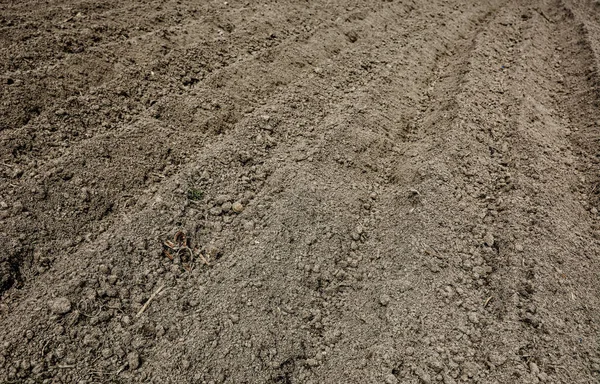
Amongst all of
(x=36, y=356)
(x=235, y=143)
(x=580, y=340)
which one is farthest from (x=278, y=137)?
(x=580, y=340)

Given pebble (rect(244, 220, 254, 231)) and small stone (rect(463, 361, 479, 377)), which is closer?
small stone (rect(463, 361, 479, 377))

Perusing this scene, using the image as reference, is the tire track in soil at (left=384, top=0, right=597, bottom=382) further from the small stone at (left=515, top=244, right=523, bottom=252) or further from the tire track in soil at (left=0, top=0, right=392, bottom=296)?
the tire track in soil at (left=0, top=0, right=392, bottom=296)

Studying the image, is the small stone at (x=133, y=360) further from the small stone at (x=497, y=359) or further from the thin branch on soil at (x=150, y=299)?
the small stone at (x=497, y=359)

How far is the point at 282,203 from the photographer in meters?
2.67

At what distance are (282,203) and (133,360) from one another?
4.03 ft

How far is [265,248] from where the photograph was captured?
8.05ft

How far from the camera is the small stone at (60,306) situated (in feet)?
6.83

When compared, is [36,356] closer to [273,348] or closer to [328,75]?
[273,348]

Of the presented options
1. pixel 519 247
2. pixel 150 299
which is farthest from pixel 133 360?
pixel 519 247

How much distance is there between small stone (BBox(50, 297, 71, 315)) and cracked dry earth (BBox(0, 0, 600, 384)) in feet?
0.14

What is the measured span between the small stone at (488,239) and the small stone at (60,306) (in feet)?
8.11

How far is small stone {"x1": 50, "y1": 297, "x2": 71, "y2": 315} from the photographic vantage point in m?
2.08

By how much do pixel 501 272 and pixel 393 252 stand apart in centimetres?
66

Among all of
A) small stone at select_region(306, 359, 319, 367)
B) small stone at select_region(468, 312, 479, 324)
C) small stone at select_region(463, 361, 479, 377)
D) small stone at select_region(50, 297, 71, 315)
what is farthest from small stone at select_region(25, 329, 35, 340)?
small stone at select_region(468, 312, 479, 324)
